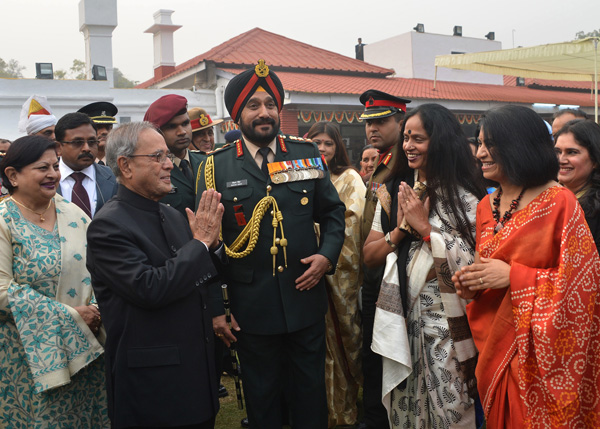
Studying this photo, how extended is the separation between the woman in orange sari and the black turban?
4.24 ft

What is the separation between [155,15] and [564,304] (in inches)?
705

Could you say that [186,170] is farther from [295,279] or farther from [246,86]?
[295,279]

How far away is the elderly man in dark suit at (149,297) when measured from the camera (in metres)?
2.51

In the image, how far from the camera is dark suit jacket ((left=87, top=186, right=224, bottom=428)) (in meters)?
2.50

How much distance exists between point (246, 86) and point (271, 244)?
3.04 feet

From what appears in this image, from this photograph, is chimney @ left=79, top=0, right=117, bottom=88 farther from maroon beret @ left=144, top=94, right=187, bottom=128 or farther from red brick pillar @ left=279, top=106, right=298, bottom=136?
maroon beret @ left=144, top=94, right=187, bottom=128

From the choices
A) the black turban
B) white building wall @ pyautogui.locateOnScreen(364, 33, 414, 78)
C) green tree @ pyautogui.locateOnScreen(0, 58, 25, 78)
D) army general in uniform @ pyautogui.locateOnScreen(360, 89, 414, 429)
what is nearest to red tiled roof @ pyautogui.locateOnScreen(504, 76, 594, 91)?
white building wall @ pyautogui.locateOnScreen(364, 33, 414, 78)

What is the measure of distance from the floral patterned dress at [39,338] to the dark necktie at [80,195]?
0.92m

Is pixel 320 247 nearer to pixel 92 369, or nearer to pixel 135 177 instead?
pixel 135 177

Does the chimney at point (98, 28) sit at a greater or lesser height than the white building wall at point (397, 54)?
lesser

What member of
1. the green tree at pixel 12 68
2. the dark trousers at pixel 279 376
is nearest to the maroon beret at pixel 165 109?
the dark trousers at pixel 279 376

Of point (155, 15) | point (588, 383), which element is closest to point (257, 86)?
point (588, 383)

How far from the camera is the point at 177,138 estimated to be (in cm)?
410

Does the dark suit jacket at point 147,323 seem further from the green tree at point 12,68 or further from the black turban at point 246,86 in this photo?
the green tree at point 12,68
